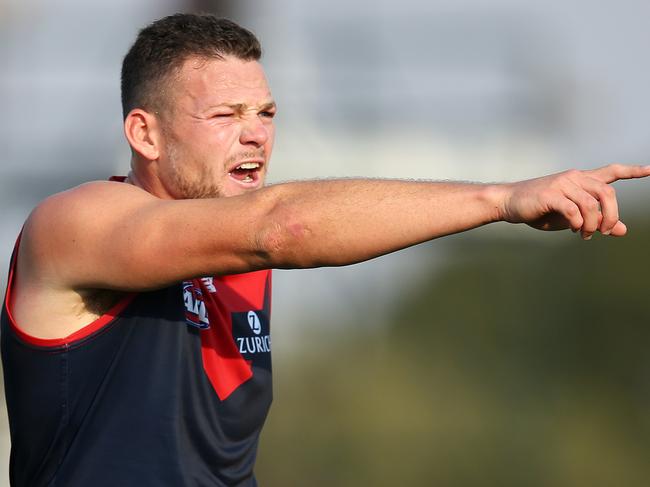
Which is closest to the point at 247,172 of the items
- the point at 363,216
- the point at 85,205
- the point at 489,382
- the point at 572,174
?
the point at 85,205

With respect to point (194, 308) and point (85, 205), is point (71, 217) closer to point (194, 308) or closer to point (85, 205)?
point (85, 205)

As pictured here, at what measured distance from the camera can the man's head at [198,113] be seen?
3.94m

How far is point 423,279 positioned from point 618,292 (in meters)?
1.88

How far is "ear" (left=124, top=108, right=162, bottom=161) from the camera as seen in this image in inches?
158

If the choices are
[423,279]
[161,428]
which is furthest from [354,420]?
[161,428]

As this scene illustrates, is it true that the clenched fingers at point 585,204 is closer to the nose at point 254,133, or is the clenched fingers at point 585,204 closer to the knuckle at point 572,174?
the knuckle at point 572,174

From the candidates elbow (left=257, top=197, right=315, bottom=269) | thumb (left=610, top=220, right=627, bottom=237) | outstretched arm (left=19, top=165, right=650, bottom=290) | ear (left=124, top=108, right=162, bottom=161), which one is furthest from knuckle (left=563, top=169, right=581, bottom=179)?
ear (left=124, top=108, right=162, bottom=161)

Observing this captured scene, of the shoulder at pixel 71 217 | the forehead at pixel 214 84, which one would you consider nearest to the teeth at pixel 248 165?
the forehead at pixel 214 84

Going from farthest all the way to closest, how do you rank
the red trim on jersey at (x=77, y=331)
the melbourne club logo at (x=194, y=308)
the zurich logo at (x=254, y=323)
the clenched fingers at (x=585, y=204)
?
the zurich logo at (x=254, y=323) → the melbourne club logo at (x=194, y=308) → the red trim on jersey at (x=77, y=331) → the clenched fingers at (x=585, y=204)

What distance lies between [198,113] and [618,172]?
1.64 m

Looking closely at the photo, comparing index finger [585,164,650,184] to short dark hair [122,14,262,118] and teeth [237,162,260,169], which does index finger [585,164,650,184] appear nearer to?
teeth [237,162,260,169]

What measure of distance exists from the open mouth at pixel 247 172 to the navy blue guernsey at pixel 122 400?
48 centimetres

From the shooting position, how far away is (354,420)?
998cm

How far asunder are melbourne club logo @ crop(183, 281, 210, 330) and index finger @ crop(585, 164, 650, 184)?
1.47 metres
